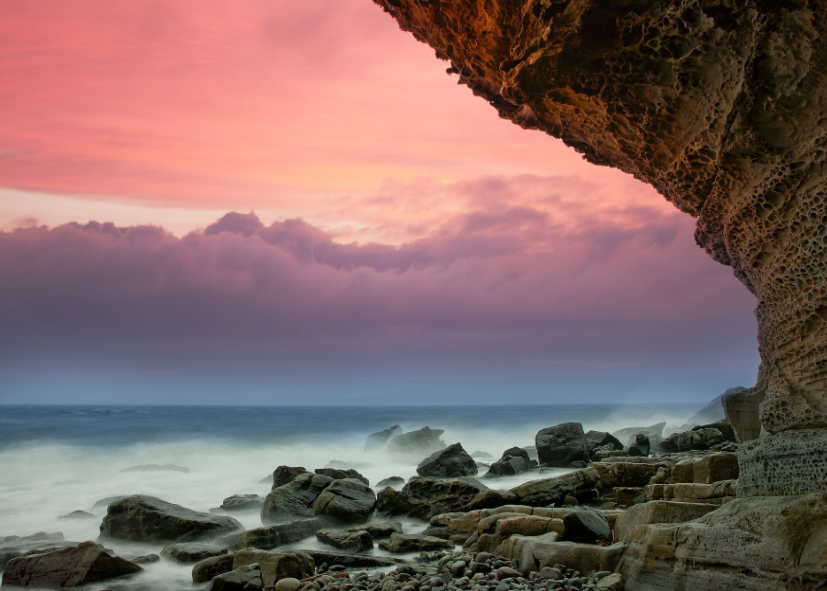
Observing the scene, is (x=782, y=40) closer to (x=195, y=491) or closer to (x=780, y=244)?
(x=780, y=244)

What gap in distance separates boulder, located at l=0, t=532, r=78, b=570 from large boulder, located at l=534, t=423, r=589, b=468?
11.4 meters

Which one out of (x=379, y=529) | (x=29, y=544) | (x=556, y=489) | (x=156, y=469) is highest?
(x=556, y=489)

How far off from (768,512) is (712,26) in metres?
3.55

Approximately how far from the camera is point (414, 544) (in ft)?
24.9

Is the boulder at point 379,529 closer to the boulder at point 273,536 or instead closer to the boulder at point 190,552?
the boulder at point 273,536

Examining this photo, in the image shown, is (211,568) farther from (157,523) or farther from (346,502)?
(346,502)

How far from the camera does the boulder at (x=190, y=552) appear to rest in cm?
746

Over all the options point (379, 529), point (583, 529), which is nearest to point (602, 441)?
point (379, 529)

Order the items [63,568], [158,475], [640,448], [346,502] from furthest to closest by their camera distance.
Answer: [158,475] < [640,448] < [346,502] < [63,568]

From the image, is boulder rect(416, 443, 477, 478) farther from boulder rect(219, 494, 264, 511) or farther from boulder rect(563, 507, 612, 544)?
boulder rect(563, 507, 612, 544)

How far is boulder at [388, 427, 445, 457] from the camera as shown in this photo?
964 inches

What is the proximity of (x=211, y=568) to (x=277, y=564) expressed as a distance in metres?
0.98

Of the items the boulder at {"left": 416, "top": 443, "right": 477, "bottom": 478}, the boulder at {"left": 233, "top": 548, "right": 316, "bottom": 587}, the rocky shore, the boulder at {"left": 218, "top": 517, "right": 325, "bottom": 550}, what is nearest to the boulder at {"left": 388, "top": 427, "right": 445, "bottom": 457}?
the boulder at {"left": 416, "top": 443, "right": 477, "bottom": 478}

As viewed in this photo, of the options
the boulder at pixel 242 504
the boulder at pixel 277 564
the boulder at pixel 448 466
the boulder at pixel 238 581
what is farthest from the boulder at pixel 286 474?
the boulder at pixel 238 581
